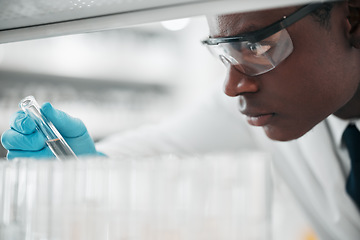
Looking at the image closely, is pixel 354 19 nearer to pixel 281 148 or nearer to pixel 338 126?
pixel 338 126

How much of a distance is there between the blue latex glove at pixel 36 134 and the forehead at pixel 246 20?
49cm

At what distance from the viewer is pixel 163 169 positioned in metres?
0.72

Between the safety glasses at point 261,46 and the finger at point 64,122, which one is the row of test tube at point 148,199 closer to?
the finger at point 64,122

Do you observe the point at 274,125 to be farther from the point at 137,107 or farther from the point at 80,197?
the point at 137,107

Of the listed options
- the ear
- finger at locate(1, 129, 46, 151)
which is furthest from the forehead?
finger at locate(1, 129, 46, 151)

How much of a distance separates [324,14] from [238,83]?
0.98ft

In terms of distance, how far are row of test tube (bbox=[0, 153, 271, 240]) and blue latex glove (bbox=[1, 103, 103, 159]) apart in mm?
326

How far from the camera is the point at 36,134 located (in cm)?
114

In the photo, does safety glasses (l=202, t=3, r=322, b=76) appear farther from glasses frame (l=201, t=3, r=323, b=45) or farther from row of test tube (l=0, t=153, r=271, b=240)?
row of test tube (l=0, t=153, r=271, b=240)

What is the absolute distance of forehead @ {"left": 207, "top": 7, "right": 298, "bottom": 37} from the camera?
1.02 m

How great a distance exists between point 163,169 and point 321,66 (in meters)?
0.68

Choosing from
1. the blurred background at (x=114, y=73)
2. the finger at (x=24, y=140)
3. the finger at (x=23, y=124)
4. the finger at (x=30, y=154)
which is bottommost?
the finger at (x=30, y=154)

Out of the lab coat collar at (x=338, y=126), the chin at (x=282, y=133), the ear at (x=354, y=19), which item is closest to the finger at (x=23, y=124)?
the chin at (x=282, y=133)

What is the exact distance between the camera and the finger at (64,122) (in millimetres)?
1064
